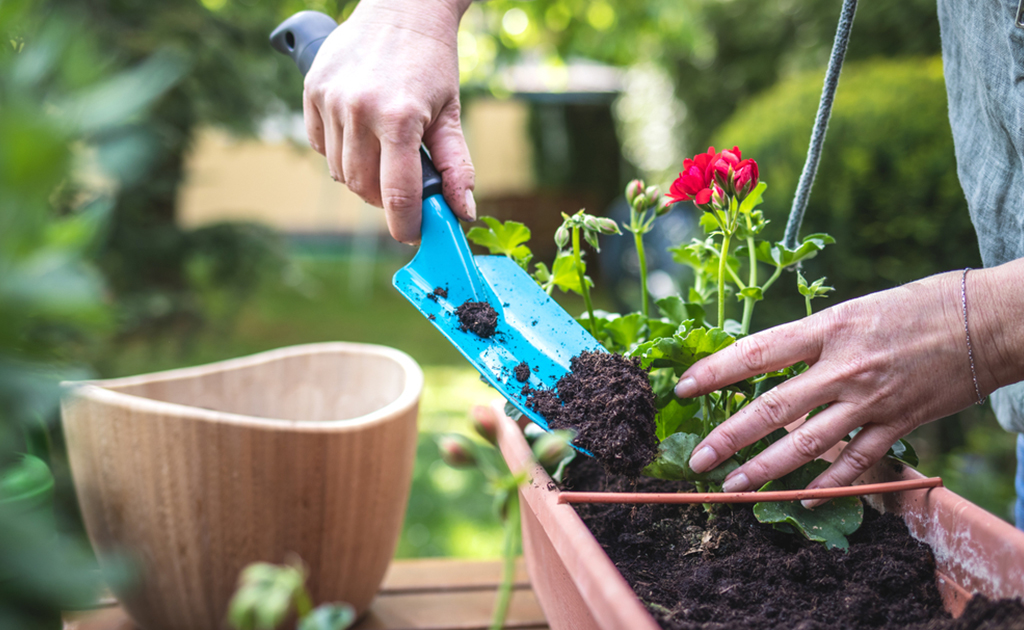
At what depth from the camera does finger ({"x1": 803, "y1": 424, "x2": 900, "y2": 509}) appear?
26.8 inches

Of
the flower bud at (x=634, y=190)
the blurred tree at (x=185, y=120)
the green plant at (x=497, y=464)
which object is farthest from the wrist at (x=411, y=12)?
the blurred tree at (x=185, y=120)

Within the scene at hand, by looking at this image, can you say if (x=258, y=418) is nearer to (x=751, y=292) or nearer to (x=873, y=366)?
(x=751, y=292)

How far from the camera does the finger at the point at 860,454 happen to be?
0.68 metres

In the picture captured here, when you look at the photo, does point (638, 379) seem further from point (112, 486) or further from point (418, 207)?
point (112, 486)

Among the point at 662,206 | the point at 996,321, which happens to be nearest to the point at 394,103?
the point at 662,206

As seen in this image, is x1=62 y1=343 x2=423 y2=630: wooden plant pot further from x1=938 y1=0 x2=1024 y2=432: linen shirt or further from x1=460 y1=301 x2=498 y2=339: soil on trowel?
x1=938 y1=0 x2=1024 y2=432: linen shirt

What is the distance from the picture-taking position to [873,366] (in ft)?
2.13

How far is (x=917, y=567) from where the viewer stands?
0.66m

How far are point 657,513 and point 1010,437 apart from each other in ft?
6.30

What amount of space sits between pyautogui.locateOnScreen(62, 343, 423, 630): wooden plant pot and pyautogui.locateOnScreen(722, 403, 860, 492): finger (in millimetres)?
476

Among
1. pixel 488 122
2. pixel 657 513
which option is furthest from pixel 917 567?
pixel 488 122

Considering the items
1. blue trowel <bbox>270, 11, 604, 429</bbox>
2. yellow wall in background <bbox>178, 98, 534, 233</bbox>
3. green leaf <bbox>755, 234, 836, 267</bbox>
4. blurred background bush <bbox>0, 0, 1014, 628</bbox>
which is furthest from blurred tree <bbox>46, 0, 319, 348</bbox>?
yellow wall in background <bbox>178, 98, 534, 233</bbox>

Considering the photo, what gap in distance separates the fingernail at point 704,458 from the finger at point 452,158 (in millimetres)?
459

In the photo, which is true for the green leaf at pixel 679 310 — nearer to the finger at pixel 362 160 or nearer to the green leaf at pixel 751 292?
the green leaf at pixel 751 292
